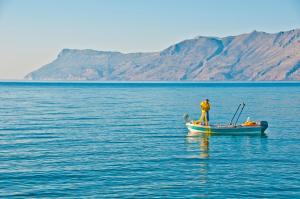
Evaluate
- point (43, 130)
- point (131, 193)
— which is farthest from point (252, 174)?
point (43, 130)

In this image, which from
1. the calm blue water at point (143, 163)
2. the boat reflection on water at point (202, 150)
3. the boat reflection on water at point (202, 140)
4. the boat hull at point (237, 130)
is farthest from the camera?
the boat hull at point (237, 130)

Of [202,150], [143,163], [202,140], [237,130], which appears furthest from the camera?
[237,130]

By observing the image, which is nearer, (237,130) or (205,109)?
(237,130)

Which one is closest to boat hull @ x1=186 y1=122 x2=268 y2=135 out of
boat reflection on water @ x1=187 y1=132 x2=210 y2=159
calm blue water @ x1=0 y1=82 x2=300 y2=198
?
boat reflection on water @ x1=187 y1=132 x2=210 y2=159

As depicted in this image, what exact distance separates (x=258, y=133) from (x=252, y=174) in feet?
80.0

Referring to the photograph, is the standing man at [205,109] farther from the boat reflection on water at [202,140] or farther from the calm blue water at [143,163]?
the calm blue water at [143,163]

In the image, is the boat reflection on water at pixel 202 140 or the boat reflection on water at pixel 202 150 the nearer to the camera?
the boat reflection on water at pixel 202 150

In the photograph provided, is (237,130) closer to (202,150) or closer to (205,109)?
(205,109)

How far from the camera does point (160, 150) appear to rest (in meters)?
47.6

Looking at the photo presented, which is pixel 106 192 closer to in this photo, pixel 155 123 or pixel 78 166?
pixel 78 166

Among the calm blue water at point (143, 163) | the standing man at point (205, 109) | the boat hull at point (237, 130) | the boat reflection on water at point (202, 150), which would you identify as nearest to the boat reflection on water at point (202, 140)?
the boat reflection on water at point (202, 150)

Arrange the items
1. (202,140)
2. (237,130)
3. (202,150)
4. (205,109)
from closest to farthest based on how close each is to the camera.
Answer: (202,150)
(202,140)
(237,130)
(205,109)

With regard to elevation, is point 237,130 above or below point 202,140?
above

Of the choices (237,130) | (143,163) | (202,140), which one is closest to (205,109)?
(237,130)
